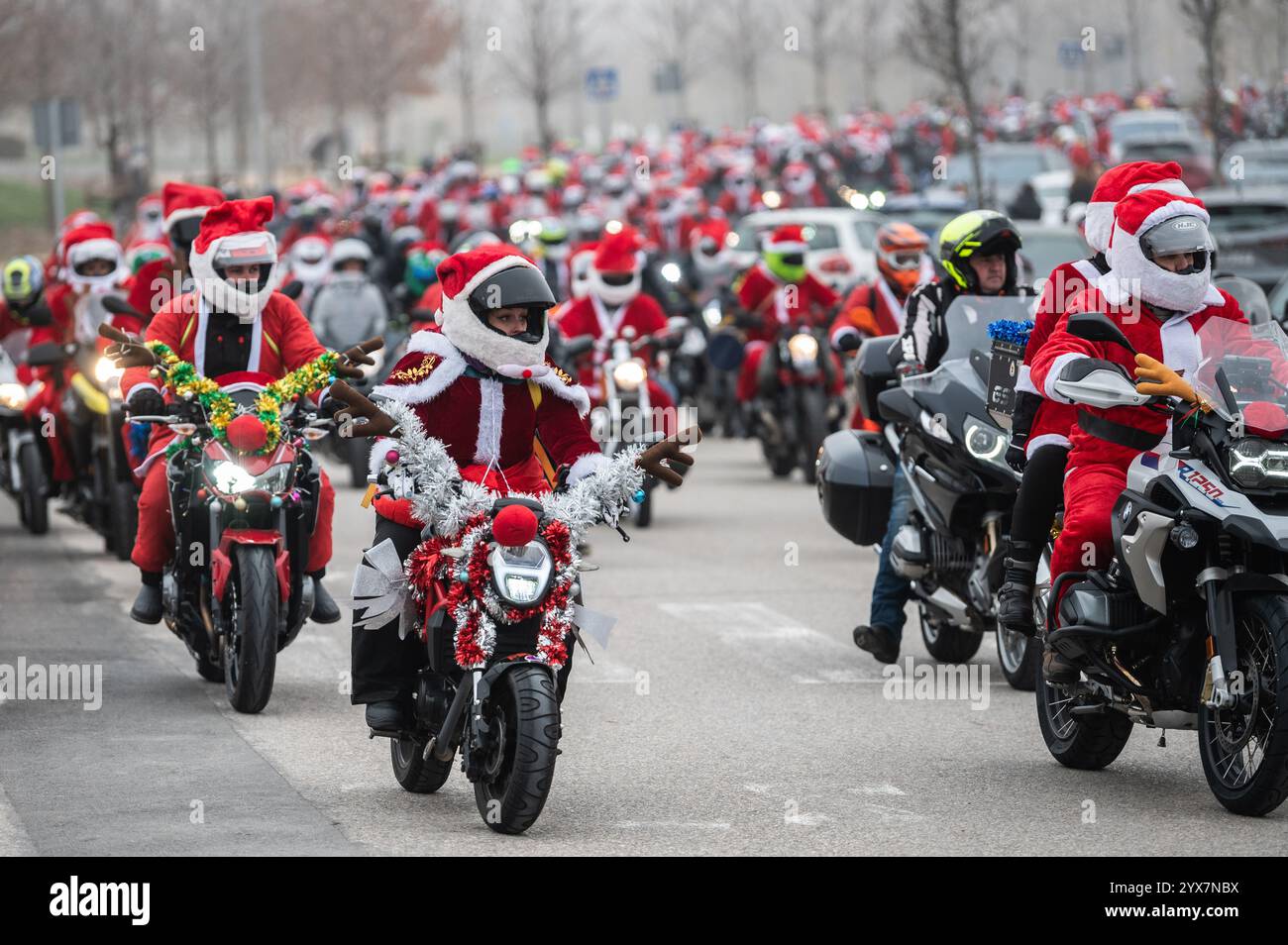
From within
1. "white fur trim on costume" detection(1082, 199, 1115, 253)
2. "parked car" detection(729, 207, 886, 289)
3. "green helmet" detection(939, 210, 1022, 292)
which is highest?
"white fur trim on costume" detection(1082, 199, 1115, 253)

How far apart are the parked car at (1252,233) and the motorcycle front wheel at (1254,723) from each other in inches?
615

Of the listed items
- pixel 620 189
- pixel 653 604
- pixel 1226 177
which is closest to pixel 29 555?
pixel 653 604

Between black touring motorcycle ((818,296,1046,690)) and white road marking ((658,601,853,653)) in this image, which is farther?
white road marking ((658,601,853,653))

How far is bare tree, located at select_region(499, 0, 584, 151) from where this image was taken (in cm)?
5597

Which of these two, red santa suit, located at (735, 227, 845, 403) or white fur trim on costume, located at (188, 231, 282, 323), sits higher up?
white fur trim on costume, located at (188, 231, 282, 323)

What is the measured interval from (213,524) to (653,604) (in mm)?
3601

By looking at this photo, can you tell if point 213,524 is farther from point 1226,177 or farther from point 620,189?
point 620,189

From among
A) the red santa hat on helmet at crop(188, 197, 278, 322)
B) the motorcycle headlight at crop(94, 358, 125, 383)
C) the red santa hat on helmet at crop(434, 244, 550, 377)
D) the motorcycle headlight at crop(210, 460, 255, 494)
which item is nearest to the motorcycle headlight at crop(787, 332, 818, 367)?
the motorcycle headlight at crop(94, 358, 125, 383)

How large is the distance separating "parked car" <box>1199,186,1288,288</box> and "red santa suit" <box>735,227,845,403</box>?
4.72 metres

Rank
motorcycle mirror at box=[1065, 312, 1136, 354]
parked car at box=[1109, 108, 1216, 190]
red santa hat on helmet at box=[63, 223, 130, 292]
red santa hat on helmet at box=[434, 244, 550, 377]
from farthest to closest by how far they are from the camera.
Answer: parked car at box=[1109, 108, 1216, 190] < red santa hat on helmet at box=[63, 223, 130, 292] < red santa hat on helmet at box=[434, 244, 550, 377] < motorcycle mirror at box=[1065, 312, 1136, 354]

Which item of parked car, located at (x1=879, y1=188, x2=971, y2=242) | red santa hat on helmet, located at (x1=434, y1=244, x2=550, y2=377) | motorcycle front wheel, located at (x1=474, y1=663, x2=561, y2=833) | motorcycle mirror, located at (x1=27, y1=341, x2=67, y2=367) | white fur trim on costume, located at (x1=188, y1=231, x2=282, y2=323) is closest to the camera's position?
motorcycle front wheel, located at (x1=474, y1=663, x2=561, y2=833)

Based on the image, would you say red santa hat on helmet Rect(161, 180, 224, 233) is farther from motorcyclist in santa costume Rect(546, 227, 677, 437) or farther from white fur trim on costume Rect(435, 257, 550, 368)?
white fur trim on costume Rect(435, 257, 550, 368)

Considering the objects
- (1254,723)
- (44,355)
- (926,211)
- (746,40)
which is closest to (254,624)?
(1254,723)

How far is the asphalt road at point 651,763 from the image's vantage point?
23.5ft
